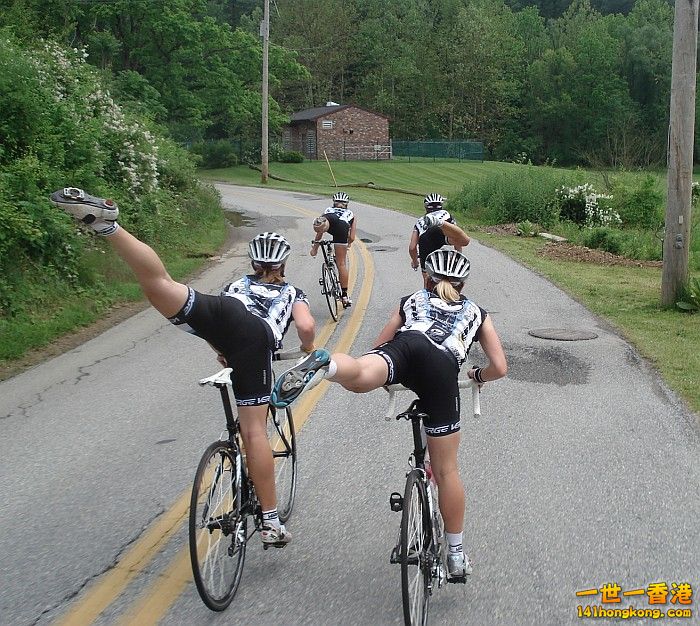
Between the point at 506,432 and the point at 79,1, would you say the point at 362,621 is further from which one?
the point at 79,1

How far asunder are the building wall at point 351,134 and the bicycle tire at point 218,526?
220 feet

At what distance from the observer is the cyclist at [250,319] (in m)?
4.20

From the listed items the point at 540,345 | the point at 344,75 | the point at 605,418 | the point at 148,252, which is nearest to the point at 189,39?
the point at 540,345

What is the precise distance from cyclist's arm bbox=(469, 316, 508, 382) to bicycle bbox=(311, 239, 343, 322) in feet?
26.2

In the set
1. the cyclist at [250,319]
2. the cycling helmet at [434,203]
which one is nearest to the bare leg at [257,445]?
the cyclist at [250,319]

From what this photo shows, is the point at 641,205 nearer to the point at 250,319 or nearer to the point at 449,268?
the point at 449,268

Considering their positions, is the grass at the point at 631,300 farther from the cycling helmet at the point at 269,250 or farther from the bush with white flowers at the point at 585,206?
the cycling helmet at the point at 269,250

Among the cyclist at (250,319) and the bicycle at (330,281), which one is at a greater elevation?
the cyclist at (250,319)

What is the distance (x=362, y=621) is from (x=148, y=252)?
2243 mm

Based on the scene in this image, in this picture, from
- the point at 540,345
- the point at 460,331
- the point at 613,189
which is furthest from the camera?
the point at 613,189

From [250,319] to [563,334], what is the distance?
26.6ft

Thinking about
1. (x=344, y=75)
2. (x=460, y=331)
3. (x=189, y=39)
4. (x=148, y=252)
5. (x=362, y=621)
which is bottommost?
(x=362, y=621)

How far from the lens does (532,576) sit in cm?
486

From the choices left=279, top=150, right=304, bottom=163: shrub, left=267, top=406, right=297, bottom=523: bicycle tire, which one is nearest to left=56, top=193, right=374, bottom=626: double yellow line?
left=267, top=406, right=297, bottom=523: bicycle tire
